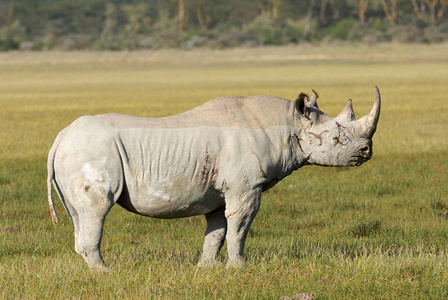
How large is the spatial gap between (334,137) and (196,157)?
1.36m

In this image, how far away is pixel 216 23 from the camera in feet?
487

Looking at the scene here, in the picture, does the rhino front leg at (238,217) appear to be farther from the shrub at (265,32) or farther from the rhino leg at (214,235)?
the shrub at (265,32)

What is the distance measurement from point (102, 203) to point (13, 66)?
75045mm

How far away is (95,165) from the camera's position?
6.85m

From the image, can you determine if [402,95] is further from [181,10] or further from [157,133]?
[181,10]

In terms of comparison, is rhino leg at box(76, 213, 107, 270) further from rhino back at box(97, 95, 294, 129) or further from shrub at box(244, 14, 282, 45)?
shrub at box(244, 14, 282, 45)

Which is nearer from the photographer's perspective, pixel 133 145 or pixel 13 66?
pixel 133 145

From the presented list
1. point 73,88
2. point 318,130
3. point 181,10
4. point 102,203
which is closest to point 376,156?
point 318,130

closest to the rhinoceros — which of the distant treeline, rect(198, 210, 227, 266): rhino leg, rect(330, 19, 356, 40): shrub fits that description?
rect(198, 210, 227, 266): rhino leg

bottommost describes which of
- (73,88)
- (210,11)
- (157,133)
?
(210,11)

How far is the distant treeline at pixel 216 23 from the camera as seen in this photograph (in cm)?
10481

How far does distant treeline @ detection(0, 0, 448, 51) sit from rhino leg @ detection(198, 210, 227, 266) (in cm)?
9366

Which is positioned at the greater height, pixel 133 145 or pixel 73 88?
pixel 133 145

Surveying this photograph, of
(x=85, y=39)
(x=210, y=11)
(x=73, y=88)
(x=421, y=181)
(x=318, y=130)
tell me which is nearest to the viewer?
(x=318, y=130)
